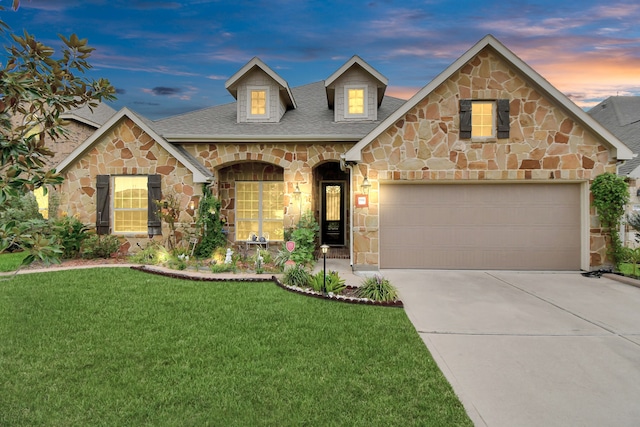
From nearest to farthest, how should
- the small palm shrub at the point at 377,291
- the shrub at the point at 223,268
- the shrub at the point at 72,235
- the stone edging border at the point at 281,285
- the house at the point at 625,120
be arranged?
the stone edging border at the point at 281,285, the small palm shrub at the point at 377,291, the shrub at the point at 223,268, the shrub at the point at 72,235, the house at the point at 625,120

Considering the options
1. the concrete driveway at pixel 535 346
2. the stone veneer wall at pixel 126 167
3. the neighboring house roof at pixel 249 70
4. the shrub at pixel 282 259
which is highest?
the neighboring house roof at pixel 249 70

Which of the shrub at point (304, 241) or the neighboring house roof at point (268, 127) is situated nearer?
the shrub at point (304, 241)

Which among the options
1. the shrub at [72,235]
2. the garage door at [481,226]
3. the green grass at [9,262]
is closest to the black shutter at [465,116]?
the garage door at [481,226]

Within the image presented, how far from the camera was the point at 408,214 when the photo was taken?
9984 millimetres

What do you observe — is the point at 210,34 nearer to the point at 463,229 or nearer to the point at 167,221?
the point at 167,221

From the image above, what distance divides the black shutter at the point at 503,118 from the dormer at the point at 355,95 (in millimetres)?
4228

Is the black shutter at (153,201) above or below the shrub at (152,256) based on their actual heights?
above

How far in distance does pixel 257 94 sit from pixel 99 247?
728cm

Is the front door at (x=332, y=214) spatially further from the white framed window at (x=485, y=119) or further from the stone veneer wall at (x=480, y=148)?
the white framed window at (x=485, y=119)

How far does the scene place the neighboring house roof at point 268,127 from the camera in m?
11.4

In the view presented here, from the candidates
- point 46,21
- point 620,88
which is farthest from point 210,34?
point 620,88

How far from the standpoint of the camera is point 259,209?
13.2 metres

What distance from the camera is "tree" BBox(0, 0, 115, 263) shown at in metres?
2.04

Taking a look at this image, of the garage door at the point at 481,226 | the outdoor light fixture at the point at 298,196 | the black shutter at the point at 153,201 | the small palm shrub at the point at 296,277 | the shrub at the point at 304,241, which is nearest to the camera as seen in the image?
the small palm shrub at the point at 296,277
